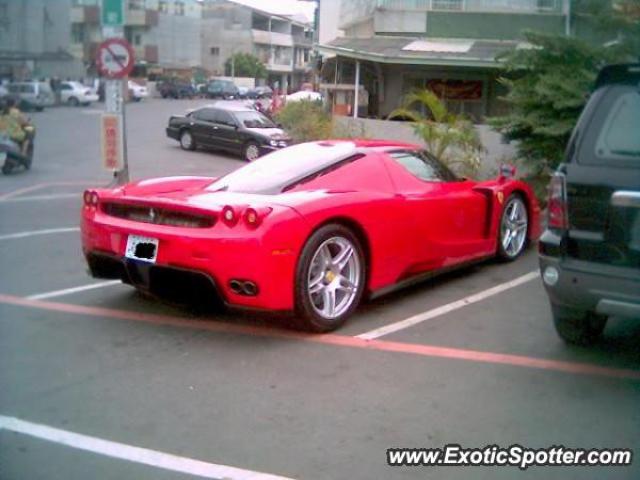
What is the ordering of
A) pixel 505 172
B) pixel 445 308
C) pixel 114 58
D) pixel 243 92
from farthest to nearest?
pixel 243 92, pixel 114 58, pixel 505 172, pixel 445 308

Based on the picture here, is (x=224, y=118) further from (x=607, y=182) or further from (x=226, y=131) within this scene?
(x=607, y=182)

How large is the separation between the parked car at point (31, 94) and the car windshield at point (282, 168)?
6.85 m

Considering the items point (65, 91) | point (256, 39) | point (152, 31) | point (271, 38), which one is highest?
point (271, 38)

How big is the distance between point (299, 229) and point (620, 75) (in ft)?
7.09

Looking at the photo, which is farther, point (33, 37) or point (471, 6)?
point (471, 6)

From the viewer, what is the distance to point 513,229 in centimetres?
749

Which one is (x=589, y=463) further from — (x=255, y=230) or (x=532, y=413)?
(x=255, y=230)

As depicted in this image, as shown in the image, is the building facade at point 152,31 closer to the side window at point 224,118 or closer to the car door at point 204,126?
the side window at point 224,118

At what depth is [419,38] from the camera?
2105 cm

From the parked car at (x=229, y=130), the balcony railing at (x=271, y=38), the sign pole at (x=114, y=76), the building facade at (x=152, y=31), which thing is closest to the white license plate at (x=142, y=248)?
the building facade at (x=152, y=31)

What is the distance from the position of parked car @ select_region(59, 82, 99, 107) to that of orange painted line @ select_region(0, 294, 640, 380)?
9.65 m

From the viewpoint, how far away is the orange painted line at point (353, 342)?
4.64 m

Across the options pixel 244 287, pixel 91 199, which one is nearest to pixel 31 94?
pixel 91 199

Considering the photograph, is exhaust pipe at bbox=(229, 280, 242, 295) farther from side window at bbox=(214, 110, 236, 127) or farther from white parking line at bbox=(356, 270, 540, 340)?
side window at bbox=(214, 110, 236, 127)
